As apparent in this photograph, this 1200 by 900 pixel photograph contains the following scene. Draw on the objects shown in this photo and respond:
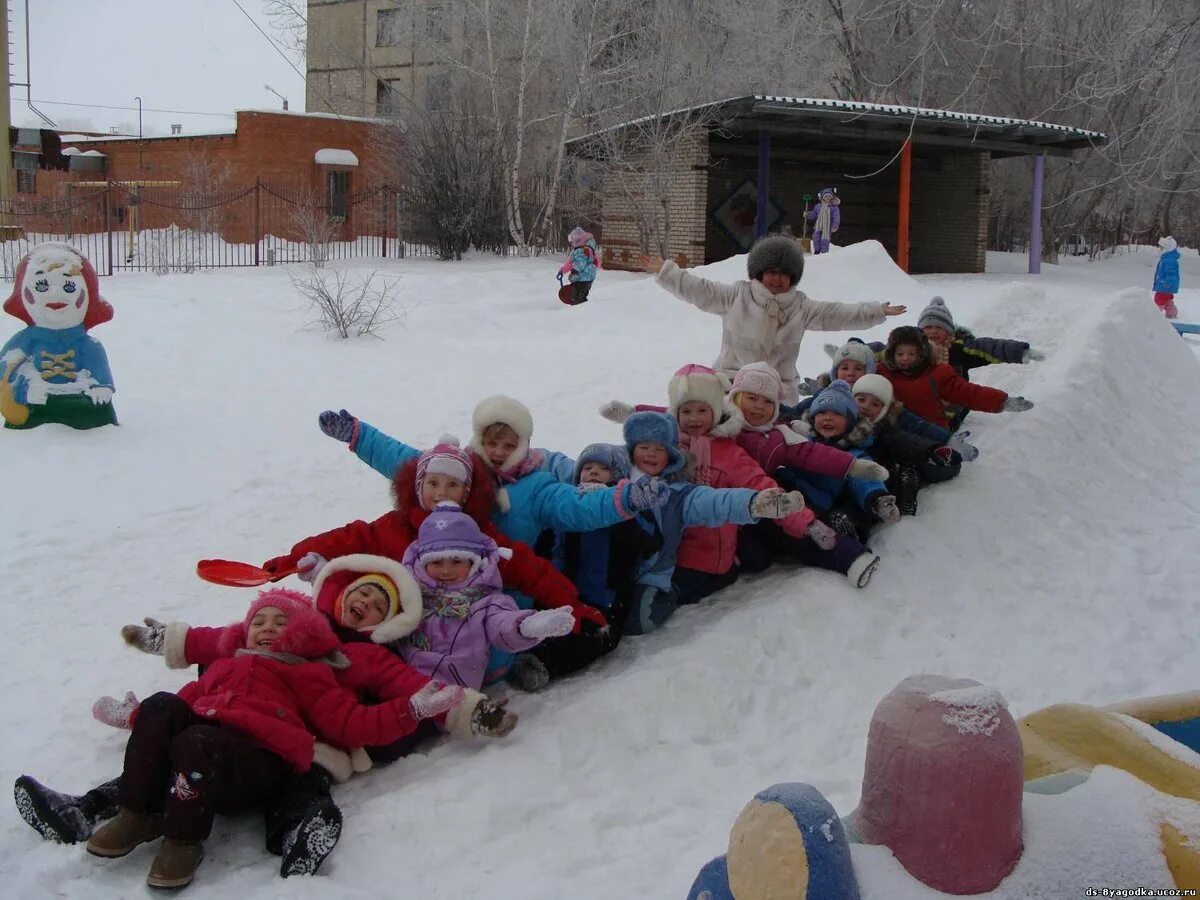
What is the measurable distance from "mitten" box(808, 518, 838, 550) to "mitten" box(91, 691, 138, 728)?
108 inches

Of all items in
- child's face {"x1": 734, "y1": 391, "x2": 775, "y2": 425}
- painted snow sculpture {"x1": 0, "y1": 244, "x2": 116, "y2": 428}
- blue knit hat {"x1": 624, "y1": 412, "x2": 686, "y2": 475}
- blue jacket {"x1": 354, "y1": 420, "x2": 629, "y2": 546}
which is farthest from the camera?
painted snow sculpture {"x1": 0, "y1": 244, "x2": 116, "y2": 428}

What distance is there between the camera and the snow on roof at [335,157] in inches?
1057

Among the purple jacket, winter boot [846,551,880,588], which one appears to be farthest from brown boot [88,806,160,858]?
winter boot [846,551,880,588]

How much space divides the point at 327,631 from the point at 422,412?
513 centimetres

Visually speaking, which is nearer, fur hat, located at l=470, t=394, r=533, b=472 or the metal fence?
fur hat, located at l=470, t=394, r=533, b=472

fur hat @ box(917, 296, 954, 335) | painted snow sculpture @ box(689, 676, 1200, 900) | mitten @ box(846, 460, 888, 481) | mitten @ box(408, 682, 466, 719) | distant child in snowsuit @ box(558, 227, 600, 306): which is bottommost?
mitten @ box(408, 682, 466, 719)

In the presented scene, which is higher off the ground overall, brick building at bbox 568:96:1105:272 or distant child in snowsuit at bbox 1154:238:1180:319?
brick building at bbox 568:96:1105:272

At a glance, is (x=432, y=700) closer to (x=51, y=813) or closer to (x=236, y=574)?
(x=51, y=813)

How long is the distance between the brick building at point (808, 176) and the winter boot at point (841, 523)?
1204 centimetres

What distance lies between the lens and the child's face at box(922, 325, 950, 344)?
651 centimetres

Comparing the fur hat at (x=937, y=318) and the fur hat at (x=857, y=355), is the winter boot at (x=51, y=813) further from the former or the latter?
the fur hat at (x=937, y=318)

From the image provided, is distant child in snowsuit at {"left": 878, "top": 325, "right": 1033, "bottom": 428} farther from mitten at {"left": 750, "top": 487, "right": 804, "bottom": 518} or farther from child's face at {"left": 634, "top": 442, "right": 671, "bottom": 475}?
mitten at {"left": 750, "top": 487, "right": 804, "bottom": 518}

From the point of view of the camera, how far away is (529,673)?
3.88m

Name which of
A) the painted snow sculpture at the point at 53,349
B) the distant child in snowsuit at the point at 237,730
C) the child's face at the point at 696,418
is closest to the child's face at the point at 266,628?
the distant child in snowsuit at the point at 237,730
